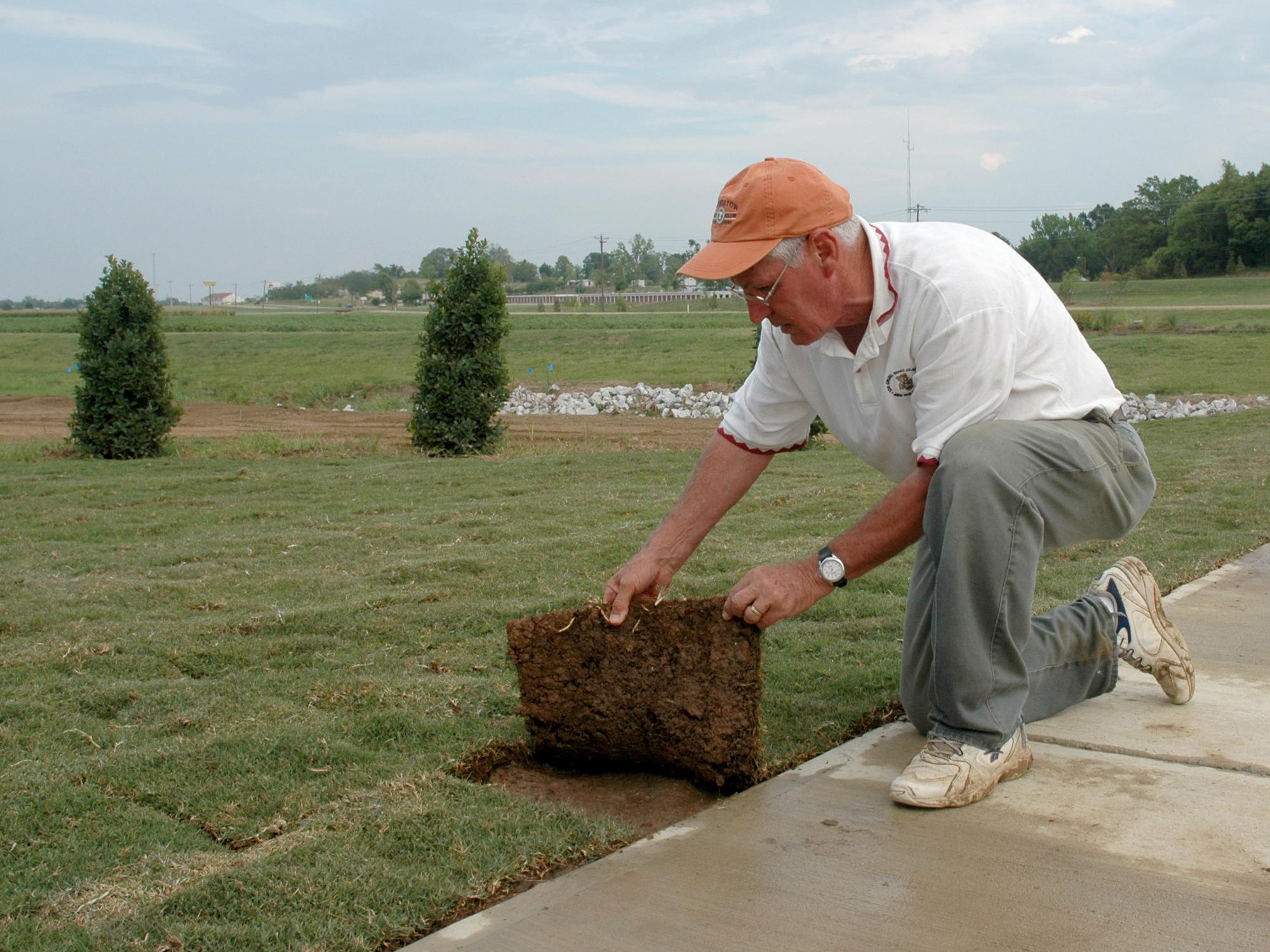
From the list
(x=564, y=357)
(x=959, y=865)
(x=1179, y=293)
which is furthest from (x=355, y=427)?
(x=1179, y=293)

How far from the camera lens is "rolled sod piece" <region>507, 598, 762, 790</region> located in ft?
9.97

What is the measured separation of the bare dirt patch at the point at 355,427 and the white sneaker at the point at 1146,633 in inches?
527

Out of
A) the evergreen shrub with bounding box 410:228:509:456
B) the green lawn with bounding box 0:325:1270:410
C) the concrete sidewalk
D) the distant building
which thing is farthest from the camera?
the distant building

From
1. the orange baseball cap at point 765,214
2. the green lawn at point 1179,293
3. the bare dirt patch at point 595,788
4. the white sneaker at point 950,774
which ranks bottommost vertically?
the bare dirt patch at point 595,788

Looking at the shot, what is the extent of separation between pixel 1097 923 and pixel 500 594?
11.7 feet

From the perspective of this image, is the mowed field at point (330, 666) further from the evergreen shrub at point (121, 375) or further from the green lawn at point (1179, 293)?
the green lawn at point (1179, 293)

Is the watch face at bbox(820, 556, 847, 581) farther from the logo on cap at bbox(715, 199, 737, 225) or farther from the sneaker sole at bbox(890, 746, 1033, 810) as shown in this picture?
the logo on cap at bbox(715, 199, 737, 225)

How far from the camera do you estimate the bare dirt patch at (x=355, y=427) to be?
1886 centimetres

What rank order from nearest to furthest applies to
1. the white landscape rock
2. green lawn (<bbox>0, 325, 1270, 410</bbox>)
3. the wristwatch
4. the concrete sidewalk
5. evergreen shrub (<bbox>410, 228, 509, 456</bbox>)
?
the concrete sidewalk
the wristwatch
evergreen shrub (<bbox>410, 228, 509, 456</bbox>)
the white landscape rock
green lawn (<bbox>0, 325, 1270, 410</bbox>)

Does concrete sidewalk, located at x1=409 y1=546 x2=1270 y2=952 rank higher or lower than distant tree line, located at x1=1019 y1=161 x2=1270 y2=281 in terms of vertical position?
lower

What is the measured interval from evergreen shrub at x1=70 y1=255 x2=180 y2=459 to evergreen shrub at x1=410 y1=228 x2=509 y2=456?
12.2 feet

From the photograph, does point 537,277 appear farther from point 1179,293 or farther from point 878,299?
point 878,299

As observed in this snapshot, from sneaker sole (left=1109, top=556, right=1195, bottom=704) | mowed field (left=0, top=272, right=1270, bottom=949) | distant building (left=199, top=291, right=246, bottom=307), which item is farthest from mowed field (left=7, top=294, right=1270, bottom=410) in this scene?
distant building (left=199, top=291, right=246, bottom=307)

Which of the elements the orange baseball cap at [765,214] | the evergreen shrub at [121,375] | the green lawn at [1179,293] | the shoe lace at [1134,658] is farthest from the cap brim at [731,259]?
the green lawn at [1179,293]
